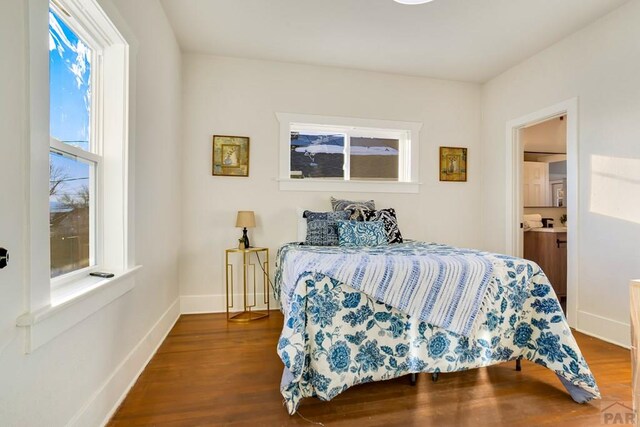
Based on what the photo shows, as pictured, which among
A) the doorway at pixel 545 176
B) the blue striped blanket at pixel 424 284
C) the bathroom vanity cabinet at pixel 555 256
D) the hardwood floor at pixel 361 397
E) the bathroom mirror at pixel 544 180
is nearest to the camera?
the hardwood floor at pixel 361 397

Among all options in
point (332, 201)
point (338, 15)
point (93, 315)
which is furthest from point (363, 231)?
point (93, 315)

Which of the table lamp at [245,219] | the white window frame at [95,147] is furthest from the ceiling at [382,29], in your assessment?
the table lamp at [245,219]

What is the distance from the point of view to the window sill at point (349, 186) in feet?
11.3

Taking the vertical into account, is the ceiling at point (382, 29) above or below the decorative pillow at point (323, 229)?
above

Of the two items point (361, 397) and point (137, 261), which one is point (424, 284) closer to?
point (361, 397)

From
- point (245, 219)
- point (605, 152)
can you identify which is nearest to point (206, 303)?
point (245, 219)

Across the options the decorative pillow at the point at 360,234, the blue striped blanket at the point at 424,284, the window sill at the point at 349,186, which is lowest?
the blue striped blanket at the point at 424,284

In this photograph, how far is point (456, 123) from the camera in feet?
12.8

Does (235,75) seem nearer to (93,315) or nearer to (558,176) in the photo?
(93,315)

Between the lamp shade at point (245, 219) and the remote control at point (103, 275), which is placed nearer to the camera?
the remote control at point (103, 275)

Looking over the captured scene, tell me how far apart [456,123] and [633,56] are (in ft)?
5.42

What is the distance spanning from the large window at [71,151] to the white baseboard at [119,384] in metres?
0.60

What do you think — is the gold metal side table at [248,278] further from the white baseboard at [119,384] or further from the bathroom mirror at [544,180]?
the bathroom mirror at [544,180]

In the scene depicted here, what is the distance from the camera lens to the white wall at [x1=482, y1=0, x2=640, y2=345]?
8.01ft
